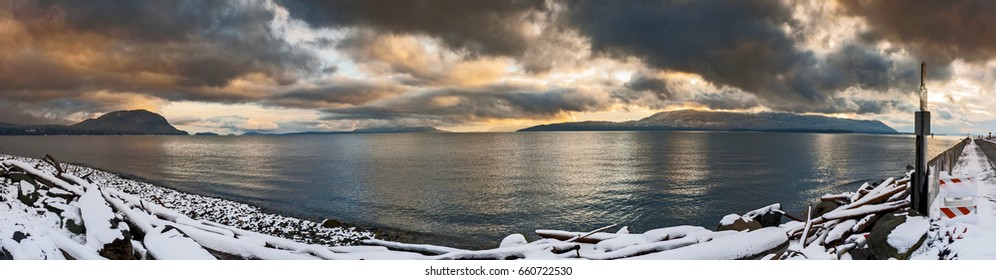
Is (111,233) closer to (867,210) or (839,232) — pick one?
(839,232)

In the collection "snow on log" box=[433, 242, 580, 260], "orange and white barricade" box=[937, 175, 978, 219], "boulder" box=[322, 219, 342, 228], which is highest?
"orange and white barricade" box=[937, 175, 978, 219]

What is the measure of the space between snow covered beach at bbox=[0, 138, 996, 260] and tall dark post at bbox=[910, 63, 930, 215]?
0.59 ft

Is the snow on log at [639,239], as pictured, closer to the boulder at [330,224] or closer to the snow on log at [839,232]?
the snow on log at [839,232]

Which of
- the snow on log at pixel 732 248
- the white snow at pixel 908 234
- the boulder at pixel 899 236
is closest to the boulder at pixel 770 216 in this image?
the snow on log at pixel 732 248

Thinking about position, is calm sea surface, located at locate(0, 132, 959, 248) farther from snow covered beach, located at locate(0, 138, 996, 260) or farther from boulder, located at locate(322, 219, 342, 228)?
snow covered beach, located at locate(0, 138, 996, 260)

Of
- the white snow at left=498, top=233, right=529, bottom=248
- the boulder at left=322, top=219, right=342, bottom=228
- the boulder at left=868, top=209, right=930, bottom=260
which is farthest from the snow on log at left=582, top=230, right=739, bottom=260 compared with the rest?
the boulder at left=322, top=219, right=342, bottom=228

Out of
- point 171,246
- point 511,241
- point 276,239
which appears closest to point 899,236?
point 511,241

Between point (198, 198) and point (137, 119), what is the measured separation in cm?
731

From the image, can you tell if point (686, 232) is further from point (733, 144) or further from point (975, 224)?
point (733, 144)

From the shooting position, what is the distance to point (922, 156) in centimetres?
383

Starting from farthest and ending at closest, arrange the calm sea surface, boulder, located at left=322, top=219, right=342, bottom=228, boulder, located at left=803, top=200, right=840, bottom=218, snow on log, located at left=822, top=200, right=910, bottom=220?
boulder, located at left=322, top=219, right=342, bottom=228, the calm sea surface, boulder, located at left=803, top=200, right=840, bottom=218, snow on log, located at left=822, top=200, right=910, bottom=220

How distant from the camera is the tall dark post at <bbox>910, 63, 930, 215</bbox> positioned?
12.1 feet

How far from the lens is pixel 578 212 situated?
1088 cm

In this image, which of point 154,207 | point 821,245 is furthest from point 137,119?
point 821,245
